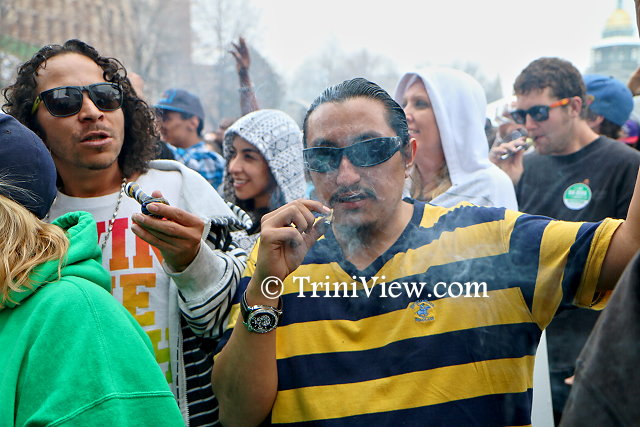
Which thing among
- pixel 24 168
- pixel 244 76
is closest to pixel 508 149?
pixel 244 76

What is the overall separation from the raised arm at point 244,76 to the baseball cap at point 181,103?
5.90ft

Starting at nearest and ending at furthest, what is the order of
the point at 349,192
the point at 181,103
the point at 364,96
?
the point at 349,192 → the point at 364,96 → the point at 181,103

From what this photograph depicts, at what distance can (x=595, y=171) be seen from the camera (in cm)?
397

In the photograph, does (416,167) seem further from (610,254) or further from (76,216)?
(76,216)

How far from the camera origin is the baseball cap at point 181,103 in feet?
19.5

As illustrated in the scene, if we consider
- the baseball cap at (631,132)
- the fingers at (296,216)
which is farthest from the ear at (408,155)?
the baseball cap at (631,132)

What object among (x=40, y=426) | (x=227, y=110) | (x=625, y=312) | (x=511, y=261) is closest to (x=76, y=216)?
(x=40, y=426)

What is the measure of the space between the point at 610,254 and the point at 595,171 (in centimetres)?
248

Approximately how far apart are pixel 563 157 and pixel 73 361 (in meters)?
3.60

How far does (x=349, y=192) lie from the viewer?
6.53 feet

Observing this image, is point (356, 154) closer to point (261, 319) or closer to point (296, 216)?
point (296, 216)

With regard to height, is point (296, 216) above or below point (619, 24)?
below

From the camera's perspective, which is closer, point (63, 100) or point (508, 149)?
point (63, 100)

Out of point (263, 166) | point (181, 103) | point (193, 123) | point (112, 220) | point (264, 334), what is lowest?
point (264, 334)
